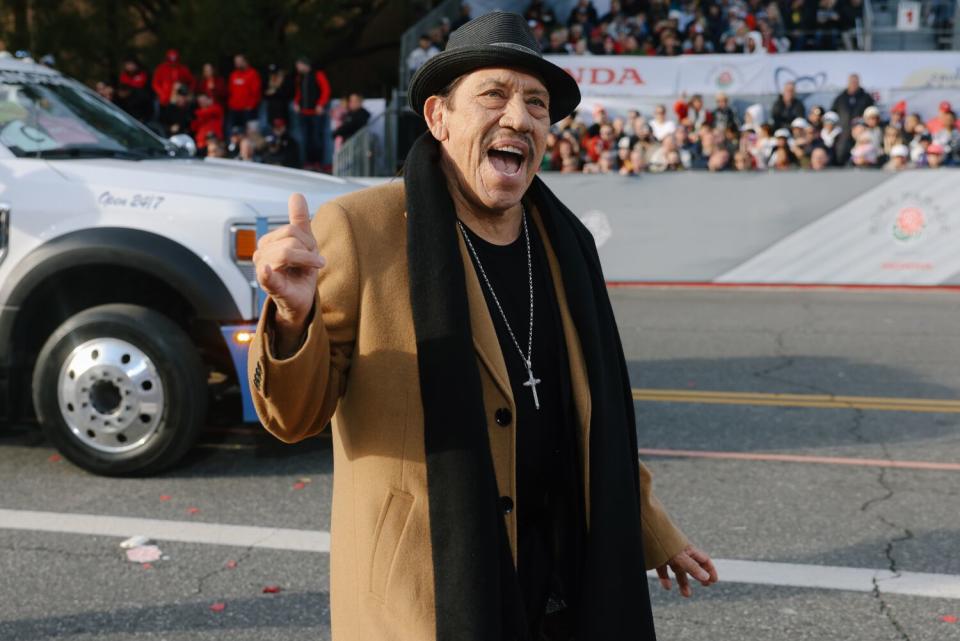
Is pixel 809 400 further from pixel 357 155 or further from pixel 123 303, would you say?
pixel 357 155

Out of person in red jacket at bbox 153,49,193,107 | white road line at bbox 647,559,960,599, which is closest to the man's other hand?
white road line at bbox 647,559,960,599

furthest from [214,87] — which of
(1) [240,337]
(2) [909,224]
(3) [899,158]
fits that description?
(1) [240,337]

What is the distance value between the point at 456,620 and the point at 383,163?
1639 cm

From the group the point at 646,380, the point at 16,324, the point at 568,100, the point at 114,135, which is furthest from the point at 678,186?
the point at 568,100

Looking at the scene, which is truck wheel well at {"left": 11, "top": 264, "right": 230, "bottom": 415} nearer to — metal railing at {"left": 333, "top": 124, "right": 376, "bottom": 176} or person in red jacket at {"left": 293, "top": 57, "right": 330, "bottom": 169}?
metal railing at {"left": 333, "top": 124, "right": 376, "bottom": 176}

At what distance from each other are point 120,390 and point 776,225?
10012 mm

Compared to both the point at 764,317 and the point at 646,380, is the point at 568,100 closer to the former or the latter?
the point at 646,380

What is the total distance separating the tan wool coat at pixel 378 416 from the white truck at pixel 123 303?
3.60 m

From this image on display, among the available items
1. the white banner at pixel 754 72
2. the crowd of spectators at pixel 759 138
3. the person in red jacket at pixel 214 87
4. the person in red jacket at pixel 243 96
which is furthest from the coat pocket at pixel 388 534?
the person in red jacket at pixel 214 87

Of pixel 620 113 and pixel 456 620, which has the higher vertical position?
pixel 620 113

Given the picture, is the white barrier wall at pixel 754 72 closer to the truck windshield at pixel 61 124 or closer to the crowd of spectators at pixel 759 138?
the crowd of spectators at pixel 759 138

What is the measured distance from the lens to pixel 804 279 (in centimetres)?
1459

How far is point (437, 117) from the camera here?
9.08 ft

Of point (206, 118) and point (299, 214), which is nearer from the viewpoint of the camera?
point (299, 214)
